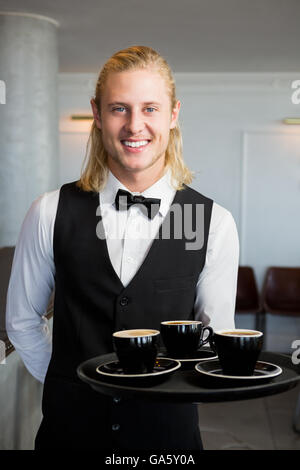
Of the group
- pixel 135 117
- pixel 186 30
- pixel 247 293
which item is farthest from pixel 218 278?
pixel 247 293

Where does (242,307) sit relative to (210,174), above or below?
below

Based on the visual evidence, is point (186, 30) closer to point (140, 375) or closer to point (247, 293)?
point (247, 293)

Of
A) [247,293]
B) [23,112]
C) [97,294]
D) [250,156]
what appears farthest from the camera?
[250,156]

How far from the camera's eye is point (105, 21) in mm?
5137

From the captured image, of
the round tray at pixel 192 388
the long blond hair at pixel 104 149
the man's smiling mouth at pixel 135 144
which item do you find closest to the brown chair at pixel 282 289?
the long blond hair at pixel 104 149

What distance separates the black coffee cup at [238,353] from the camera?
121 cm

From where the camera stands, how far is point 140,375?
1178 millimetres

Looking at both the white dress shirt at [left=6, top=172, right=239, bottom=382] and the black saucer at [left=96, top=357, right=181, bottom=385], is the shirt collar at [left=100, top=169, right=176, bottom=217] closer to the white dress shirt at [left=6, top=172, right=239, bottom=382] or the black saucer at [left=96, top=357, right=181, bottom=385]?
the white dress shirt at [left=6, top=172, right=239, bottom=382]

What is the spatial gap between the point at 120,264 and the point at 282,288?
5.74 metres

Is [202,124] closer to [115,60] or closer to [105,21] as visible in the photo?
[105,21]

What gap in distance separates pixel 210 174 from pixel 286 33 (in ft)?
7.15

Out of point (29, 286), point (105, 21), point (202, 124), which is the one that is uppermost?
point (105, 21)

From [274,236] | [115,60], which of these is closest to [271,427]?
[274,236]

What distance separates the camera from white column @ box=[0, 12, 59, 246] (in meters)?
5.06
